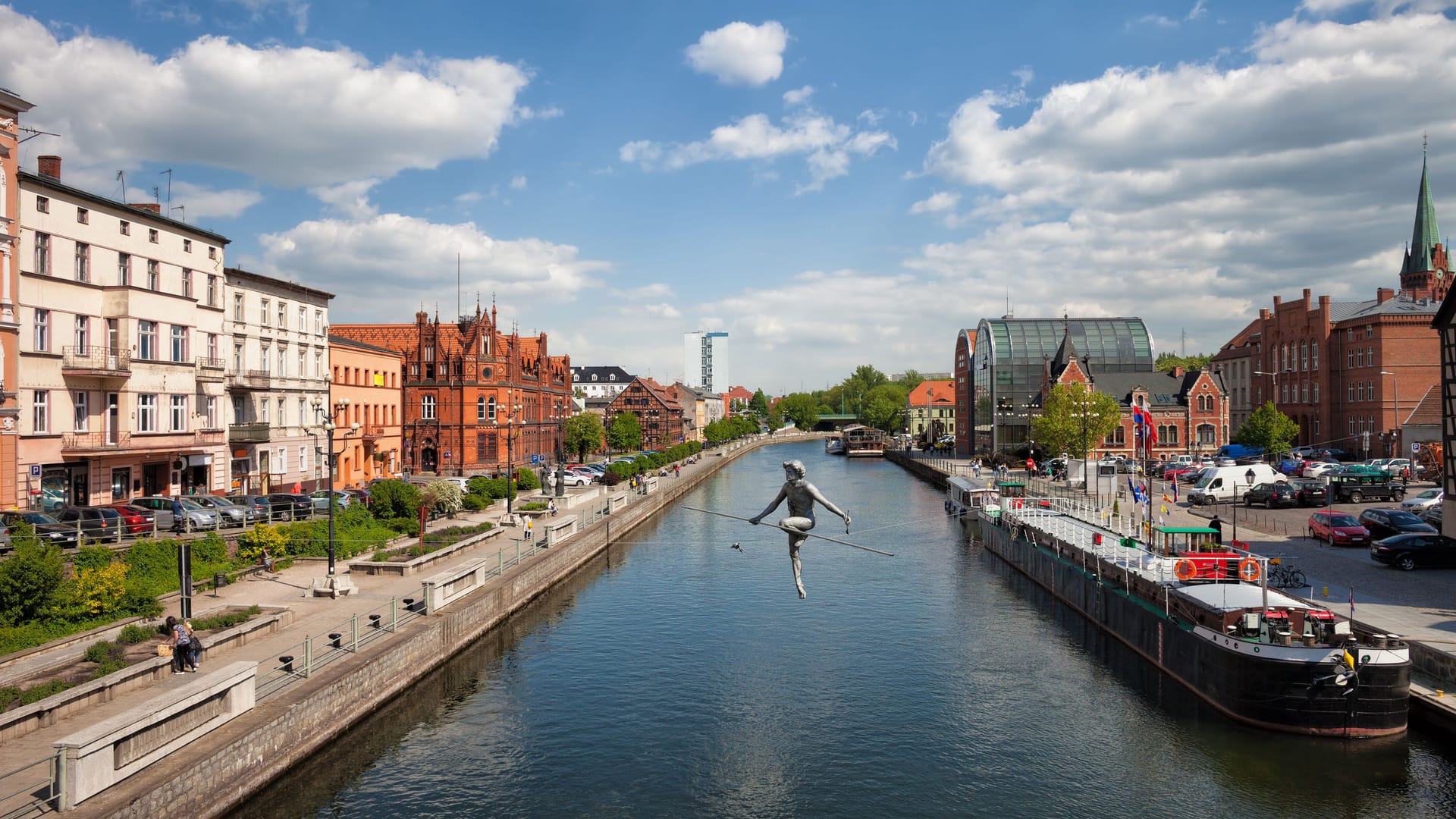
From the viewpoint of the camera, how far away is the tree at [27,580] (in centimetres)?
1956

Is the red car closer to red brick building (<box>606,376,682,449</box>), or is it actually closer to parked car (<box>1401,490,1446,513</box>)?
parked car (<box>1401,490,1446,513</box>)

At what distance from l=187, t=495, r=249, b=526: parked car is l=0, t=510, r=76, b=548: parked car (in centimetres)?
540

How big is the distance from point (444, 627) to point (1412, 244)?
343 feet

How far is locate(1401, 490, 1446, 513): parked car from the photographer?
40797 mm

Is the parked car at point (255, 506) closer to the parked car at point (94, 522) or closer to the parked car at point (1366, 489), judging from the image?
the parked car at point (94, 522)

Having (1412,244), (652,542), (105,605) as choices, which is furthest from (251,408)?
(1412,244)

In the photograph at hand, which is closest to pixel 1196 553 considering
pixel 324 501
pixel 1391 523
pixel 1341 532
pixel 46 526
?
pixel 1341 532

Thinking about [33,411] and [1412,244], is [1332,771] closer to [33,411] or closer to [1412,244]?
[33,411]

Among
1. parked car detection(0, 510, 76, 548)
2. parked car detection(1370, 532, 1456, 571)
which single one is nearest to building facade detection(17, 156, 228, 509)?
parked car detection(0, 510, 76, 548)

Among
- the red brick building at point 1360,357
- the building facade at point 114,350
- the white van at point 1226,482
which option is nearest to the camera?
the building facade at point 114,350

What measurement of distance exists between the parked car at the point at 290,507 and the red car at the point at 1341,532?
1665 inches

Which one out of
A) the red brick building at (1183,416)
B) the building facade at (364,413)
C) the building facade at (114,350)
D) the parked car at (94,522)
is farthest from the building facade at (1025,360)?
the parked car at (94,522)

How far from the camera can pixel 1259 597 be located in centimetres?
2245

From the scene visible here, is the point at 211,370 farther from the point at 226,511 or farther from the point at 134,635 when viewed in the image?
the point at 134,635
